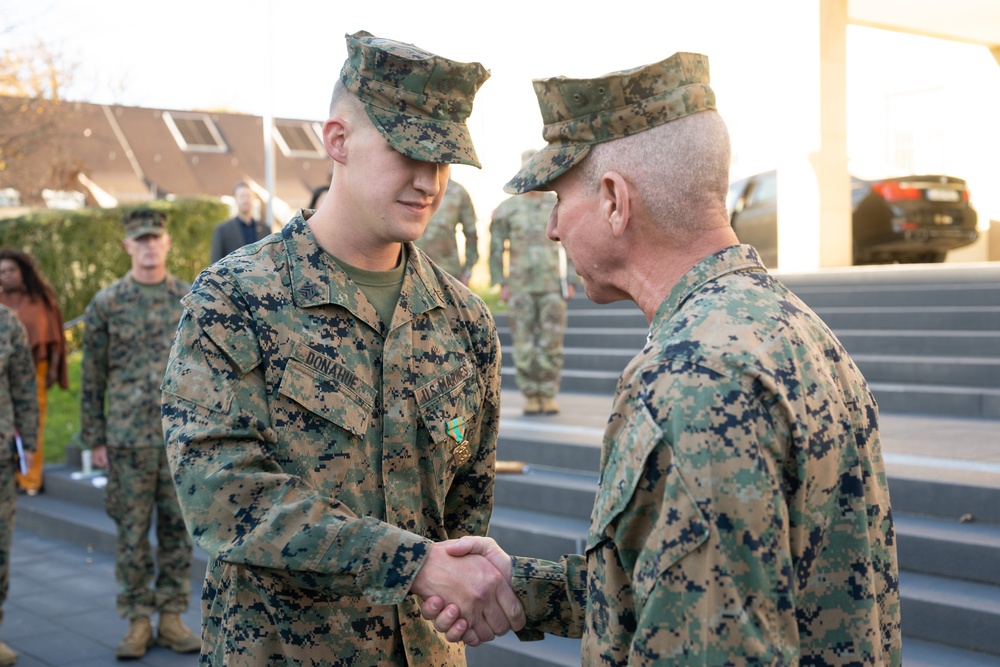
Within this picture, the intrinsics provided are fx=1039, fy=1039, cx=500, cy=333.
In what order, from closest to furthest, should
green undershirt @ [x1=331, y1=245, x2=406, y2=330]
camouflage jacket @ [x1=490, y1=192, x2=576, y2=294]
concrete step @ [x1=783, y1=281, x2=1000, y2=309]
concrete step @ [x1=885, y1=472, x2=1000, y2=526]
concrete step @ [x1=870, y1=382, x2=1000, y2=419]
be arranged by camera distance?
green undershirt @ [x1=331, y1=245, x2=406, y2=330], concrete step @ [x1=885, y1=472, x2=1000, y2=526], concrete step @ [x1=870, y1=382, x2=1000, y2=419], camouflage jacket @ [x1=490, y1=192, x2=576, y2=294], concrete step @ [x1=783, y1=281, x2=1000, y2=309]

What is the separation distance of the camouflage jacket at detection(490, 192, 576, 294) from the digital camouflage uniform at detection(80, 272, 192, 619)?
3.31 meters

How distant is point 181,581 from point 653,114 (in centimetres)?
504

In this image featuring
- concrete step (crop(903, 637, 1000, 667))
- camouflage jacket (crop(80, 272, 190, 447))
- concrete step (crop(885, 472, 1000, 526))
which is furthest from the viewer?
camouflage jacket (crop(80, 272, 190, 447))

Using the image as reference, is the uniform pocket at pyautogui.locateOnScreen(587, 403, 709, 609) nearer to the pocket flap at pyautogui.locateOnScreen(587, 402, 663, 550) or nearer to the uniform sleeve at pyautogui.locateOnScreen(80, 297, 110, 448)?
the pocket flap at pyautogui.locateOnScreen(587, 402, 663, 550)

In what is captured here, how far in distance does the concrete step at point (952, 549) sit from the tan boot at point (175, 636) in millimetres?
3818

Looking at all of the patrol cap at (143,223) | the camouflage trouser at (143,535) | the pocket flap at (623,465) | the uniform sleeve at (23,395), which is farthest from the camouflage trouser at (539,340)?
the pocket flap at (623,465)

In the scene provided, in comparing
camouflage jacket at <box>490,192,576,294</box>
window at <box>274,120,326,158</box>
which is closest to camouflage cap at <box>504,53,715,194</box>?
camouflage jacket at <box>490,192,576,294</box>

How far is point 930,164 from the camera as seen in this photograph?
61.2 feet

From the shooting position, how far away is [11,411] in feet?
19.6

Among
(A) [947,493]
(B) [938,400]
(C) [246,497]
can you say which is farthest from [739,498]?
(B) [938,400]

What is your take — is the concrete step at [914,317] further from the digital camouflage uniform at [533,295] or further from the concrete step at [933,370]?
the digital camouflage uniform at [533,295]

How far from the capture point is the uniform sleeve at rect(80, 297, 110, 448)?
6039 millimetres

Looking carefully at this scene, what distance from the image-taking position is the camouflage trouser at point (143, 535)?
19.6 ft

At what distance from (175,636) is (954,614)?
4101 mm
